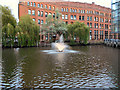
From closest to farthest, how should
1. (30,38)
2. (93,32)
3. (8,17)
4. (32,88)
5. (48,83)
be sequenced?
(32,88) → (48,83) → (8,17) → (30,38) → (93,32)

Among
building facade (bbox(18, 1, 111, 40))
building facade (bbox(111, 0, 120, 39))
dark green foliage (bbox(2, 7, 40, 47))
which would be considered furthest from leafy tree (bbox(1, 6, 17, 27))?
building facade (bbox(111, 0, 120, 39))

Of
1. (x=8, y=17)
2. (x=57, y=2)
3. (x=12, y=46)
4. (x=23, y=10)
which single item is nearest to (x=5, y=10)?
(x=8, y=17)

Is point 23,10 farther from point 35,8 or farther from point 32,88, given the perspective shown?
point 32,88

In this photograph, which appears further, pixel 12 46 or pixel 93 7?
pixel 93 7

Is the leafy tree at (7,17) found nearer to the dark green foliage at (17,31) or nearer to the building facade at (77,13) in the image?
the dark green foliage at (17,31)

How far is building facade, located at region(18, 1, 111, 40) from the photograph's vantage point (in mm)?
63375

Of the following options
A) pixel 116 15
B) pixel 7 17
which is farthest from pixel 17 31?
pixel 116 15

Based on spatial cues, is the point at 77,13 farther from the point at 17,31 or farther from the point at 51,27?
the point at 17,31

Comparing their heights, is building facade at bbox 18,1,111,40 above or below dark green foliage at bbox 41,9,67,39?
above

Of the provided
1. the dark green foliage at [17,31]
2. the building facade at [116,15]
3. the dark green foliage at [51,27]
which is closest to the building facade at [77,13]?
the dark green foliage at [51,27]

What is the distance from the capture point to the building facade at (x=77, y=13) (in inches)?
2495

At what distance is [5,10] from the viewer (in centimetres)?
3956

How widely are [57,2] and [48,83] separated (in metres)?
64.7

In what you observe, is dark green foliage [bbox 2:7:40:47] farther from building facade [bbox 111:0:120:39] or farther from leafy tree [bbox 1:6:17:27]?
building facade [bbox 111:0:120:39]
